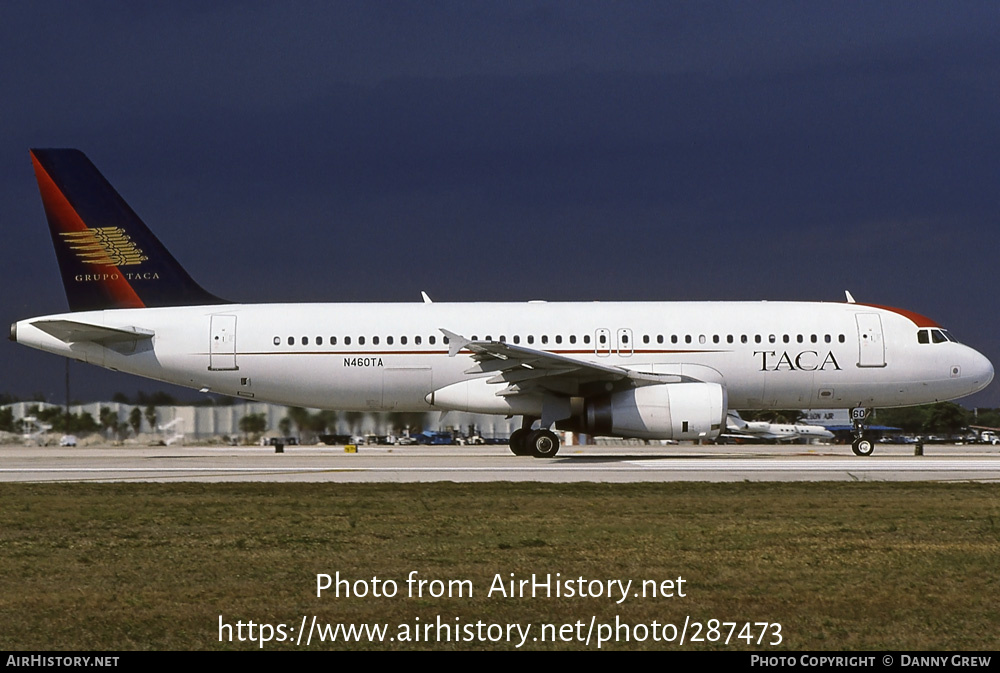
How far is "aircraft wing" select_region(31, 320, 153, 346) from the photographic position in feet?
85.6

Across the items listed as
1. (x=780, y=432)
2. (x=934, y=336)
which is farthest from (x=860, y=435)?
(x=780, y=432)

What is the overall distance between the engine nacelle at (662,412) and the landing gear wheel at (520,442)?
8.26ft

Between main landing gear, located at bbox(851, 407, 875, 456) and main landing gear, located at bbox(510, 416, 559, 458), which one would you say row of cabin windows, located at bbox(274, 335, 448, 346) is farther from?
main landing gear, located at bbox(851, 407, 875, 456)

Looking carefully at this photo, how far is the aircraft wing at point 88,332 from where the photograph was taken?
1027 inches

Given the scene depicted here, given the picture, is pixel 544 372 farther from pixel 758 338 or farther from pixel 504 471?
pixel 758 338

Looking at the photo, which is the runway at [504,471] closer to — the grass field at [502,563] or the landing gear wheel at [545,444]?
the landing gear wheel at [545,444]

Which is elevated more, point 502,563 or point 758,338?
point 758,338

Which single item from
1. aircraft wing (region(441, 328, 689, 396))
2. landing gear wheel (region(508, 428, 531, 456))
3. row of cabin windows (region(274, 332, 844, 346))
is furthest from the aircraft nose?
landing gear wheel (region(508, 428, 531, 456))

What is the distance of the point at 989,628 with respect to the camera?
7.12 m

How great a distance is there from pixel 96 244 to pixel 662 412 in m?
14.8

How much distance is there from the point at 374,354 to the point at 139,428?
58.0ft

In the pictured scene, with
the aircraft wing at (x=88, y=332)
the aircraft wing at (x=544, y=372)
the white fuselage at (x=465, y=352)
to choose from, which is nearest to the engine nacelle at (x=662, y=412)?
the aircraft wing at (x=544, y=372)

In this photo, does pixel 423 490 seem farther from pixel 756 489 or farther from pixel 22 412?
pixel 22 412

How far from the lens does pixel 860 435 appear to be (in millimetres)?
28047
